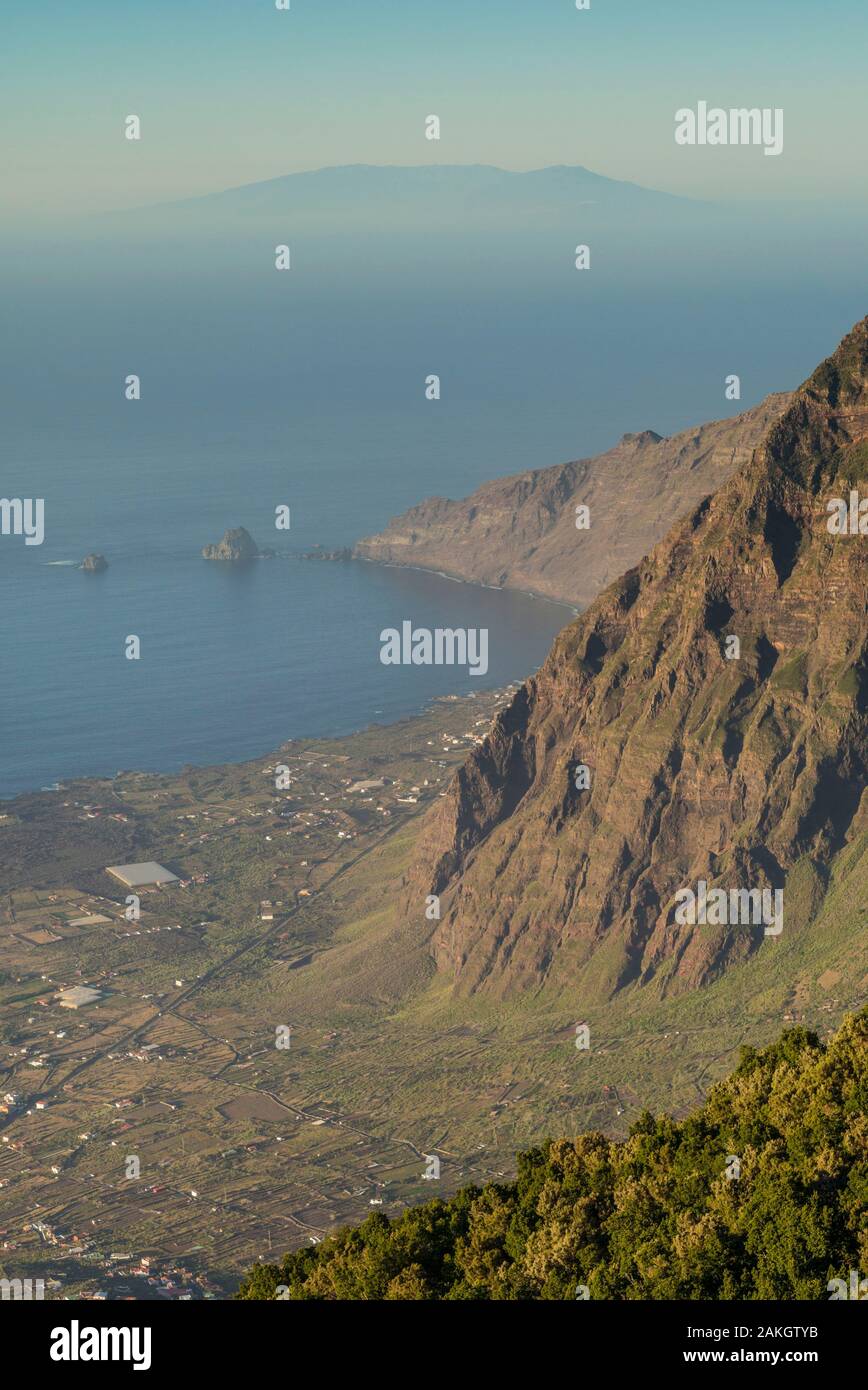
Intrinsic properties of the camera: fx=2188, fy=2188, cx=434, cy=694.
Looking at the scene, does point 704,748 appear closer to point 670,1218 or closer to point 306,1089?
point 306,1089

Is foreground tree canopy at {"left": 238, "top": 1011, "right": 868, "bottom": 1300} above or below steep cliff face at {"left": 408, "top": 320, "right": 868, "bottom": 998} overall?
below

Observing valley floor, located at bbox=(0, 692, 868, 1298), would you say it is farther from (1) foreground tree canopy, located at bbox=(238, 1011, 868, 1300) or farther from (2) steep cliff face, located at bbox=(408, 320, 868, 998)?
(1) foreground tree canopy, located at bbox=(238, 1011, 868, 1300)

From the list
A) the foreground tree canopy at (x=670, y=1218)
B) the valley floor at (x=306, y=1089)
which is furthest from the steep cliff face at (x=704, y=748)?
the foreground tree canopy at (x=670, y=1218)

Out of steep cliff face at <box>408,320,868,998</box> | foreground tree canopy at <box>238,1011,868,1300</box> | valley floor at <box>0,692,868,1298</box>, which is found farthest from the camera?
steep cliff face at <box>408,320,868,998</box>

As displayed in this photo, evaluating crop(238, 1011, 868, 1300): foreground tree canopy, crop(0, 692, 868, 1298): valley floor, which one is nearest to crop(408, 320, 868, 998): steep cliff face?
crop(0, 692, 868, 1298): valley floor

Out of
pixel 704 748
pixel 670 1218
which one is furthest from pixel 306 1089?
pixel 670 1218
